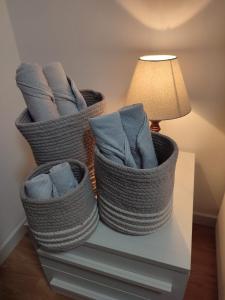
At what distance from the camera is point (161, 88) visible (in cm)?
86

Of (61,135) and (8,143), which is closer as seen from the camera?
(61,135)

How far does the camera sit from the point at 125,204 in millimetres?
656

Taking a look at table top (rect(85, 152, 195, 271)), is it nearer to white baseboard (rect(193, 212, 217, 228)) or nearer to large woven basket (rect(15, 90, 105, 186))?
large woven basket (rect(15, 90, 105, 186))

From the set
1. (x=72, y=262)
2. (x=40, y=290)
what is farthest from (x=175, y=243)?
(x=40, y=290)

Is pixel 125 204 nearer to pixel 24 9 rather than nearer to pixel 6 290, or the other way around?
pixel 6 290

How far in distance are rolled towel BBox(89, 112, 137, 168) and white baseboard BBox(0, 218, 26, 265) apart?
891 mm

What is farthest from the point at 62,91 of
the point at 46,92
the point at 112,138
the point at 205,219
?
the point at 205,219

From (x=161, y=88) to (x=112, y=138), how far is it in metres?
0.33

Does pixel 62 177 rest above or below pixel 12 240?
above

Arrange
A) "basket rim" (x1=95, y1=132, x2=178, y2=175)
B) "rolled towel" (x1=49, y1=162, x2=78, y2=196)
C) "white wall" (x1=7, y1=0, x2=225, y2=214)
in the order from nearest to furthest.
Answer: "basket rim" (x1=95, y1=132, x2=178, y2=175) → "rolled towel" (x1=49, y1=162, x2=78, y2=196) → "white wall" (x1=7, y1=0, x2=225, y2=214)

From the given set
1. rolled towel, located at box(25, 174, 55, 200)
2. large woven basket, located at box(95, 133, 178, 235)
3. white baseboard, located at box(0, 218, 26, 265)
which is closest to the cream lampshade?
large woven basket, located at box(95, 133, 178, 235)

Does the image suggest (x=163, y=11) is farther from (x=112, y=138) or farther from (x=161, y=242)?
(x=161, y=242)

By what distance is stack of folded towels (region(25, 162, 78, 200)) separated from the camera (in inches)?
26.2

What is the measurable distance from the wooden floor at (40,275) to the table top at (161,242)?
46cm
